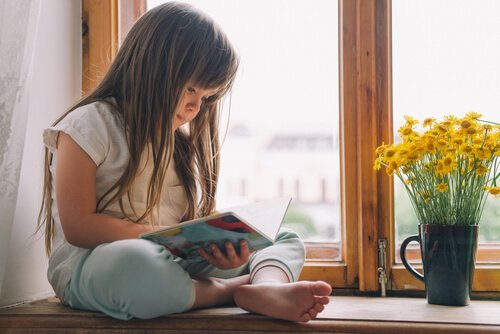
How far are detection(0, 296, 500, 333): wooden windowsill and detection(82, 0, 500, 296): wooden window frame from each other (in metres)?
0.28

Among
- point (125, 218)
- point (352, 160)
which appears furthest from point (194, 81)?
point (352, 160)

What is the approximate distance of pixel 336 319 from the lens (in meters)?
1.09

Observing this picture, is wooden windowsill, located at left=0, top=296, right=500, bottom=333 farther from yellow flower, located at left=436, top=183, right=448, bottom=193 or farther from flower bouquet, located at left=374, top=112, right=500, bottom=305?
yellow flower, located at left=436, top=183, right=448, bottom=193

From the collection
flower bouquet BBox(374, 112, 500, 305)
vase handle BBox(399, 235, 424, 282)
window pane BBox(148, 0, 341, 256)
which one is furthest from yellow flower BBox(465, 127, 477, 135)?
window pane BBox(148, 0, 341, 256)

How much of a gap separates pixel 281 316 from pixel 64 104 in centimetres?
74

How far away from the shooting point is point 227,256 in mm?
1102

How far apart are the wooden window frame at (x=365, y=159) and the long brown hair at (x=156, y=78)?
12.7 inches

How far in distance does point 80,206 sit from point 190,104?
321 mm

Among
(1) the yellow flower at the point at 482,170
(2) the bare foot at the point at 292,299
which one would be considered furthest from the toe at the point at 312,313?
(1) the yellow flower at the point at 482,170

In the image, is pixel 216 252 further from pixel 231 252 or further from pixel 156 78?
pixel 156 78

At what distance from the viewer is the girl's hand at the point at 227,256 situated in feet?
3.54

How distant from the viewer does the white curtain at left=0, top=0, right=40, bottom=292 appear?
1.07m

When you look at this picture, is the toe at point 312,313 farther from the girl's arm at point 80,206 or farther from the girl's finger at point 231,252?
the girl's arm at point 80,206

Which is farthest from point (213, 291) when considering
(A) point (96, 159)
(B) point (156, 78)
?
(B) point (156, 78)
